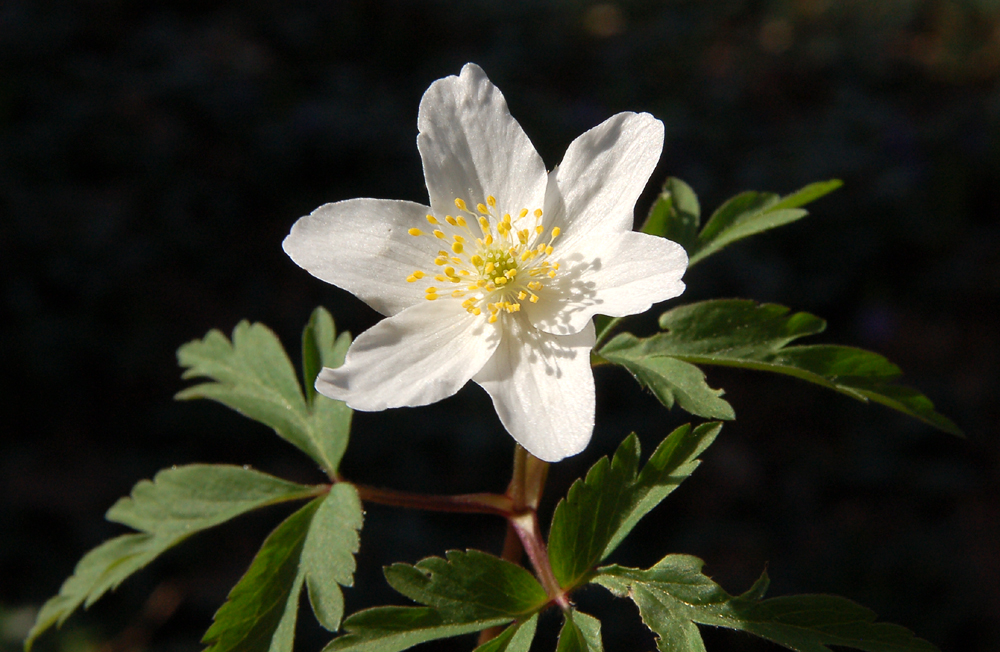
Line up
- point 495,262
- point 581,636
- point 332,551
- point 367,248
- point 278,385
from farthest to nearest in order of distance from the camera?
point 278,385 → point 495,262 → point 367,248 → point 332,551 → point 581,636

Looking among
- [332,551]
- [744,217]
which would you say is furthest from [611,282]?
[332,551]

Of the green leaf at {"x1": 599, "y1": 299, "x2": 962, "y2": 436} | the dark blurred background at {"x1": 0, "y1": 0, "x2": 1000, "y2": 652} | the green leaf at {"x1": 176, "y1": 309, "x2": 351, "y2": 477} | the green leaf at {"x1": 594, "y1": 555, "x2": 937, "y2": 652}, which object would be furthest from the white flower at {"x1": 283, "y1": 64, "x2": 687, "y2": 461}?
the dark blurred background at {"x1": 0, "y1": 0, "x2": 1000, "y2": 652}

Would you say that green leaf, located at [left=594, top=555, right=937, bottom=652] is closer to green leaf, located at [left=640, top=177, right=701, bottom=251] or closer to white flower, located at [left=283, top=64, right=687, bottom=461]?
white flower, located at [left=283, top=64, right=687, bottom=461]

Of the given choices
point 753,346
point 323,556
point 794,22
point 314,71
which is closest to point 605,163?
point 753,346

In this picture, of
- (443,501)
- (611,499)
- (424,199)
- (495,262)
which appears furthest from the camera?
(424,199)

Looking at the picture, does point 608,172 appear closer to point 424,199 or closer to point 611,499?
point 611,499

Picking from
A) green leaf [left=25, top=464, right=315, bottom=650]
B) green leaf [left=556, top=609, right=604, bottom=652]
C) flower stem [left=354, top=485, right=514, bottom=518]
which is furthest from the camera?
green leaf [left=25, top=464, right=315, bottom=650]
